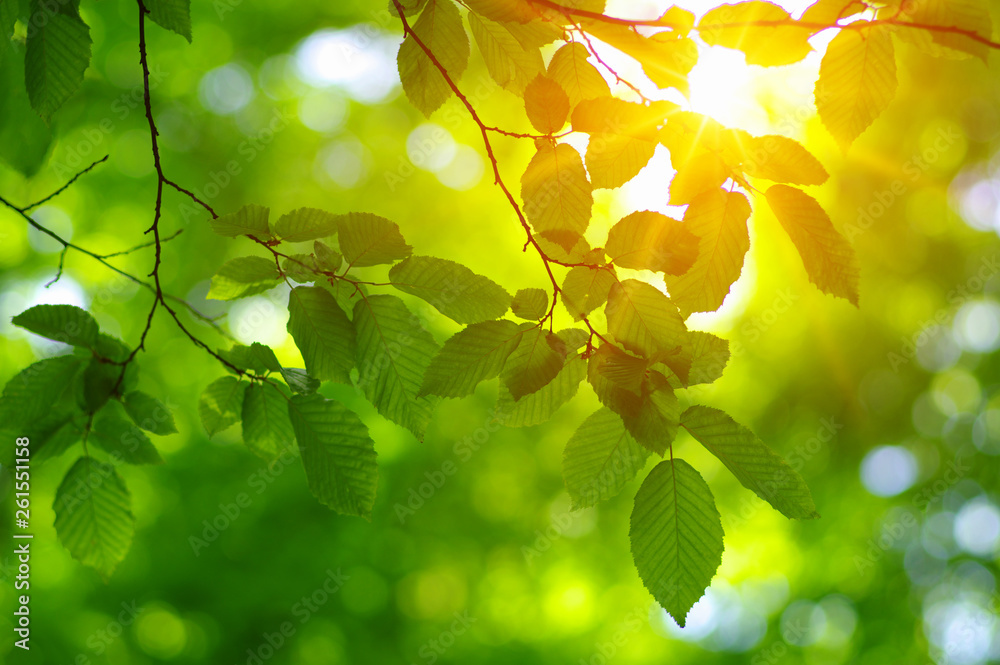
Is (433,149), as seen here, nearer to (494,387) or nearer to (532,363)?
(494,387)

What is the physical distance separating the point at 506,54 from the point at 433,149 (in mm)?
5345

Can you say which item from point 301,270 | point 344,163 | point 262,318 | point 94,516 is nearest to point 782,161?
point 301,270

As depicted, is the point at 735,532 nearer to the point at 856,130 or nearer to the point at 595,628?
the point at 595,628

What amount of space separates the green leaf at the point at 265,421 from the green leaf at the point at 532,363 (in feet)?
1.86

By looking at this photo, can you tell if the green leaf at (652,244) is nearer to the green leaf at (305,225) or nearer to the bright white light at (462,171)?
the green leaf at (305,225)

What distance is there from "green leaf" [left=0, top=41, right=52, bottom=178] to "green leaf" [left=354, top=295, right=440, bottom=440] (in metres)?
0.86

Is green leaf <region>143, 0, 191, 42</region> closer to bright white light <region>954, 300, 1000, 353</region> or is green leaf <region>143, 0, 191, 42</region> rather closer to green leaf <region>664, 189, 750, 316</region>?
green leaf <region>664, 189, 750, 316</region>

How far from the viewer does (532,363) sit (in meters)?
0.79

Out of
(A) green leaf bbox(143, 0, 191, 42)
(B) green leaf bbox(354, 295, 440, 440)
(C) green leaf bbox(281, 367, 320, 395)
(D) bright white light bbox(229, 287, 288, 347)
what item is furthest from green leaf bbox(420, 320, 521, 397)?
(D) bright white light bbox(229, 287, 288, 347)

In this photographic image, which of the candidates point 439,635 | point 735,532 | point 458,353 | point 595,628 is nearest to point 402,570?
point 439,635

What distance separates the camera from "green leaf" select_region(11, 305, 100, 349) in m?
1.19

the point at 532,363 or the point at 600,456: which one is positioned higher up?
the point at 532,363

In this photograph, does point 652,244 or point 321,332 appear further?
point 321,332

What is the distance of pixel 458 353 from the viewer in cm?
80
